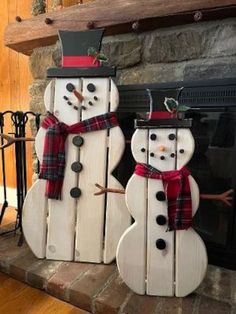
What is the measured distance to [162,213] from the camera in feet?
2.99

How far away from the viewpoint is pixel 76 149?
43.8 inches

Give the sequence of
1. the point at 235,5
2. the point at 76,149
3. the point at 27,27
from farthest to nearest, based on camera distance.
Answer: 1. the point at 27,27
2. the point at 76,149
3. the point at 235,5

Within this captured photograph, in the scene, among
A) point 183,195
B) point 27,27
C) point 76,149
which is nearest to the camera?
point 183,195

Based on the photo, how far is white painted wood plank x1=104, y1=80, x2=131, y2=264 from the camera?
108 cm

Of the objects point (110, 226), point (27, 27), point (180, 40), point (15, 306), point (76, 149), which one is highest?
point (27, 27)

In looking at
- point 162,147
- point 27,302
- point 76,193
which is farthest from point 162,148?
point 27,302

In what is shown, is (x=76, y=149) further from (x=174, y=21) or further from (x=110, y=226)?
(x=174, y=21)

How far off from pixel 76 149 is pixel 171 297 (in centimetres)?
64

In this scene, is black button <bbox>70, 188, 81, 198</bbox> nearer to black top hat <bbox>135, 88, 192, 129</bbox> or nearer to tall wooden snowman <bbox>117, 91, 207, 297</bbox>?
tall wooden snowman <bbox>117, 91, 207, 297</bbox>

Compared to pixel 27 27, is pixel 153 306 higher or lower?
lower

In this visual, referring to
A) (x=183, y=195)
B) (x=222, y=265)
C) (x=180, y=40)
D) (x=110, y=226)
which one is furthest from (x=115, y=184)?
(x=180, y=40)

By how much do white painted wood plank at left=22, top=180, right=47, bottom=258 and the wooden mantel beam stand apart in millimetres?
767

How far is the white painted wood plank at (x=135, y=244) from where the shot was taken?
92 cm

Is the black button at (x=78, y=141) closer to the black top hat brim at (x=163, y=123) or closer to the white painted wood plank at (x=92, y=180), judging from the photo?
the white painted wood plank at (x=92, y=180)
